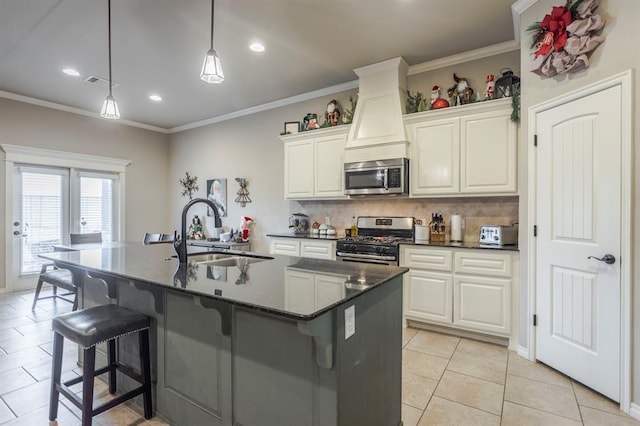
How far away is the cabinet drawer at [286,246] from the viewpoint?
436cm

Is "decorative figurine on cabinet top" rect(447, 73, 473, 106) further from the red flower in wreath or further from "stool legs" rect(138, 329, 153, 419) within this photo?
"stool legs" rect(138, 329, 153, 419)

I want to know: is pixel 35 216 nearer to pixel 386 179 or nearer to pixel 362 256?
pixel 362 256

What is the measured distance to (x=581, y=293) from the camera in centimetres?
242

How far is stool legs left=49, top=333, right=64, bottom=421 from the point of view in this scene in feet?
6.53

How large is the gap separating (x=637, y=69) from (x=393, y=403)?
2469 mm

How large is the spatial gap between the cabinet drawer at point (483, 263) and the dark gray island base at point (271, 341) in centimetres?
157

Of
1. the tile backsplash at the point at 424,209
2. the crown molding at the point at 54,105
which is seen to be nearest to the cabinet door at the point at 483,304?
the tile backsplash at the point at 424,209

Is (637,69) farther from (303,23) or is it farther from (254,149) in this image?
(254,149)

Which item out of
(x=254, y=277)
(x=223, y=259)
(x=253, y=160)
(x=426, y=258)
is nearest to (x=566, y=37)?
(x=426, y=258)

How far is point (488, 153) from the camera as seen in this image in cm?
327

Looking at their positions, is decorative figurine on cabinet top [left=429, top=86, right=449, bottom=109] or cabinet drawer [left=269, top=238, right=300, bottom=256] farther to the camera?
cabinet drawer [left=269, top=238, right=300, bottom=256]

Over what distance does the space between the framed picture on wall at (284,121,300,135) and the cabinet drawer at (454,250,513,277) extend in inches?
110

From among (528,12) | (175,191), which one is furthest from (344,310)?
(175,191)

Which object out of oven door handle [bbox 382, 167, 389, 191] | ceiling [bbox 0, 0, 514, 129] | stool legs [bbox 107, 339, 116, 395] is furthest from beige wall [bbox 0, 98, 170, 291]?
oven door handle [bbox 382, 167, 389, 191]
